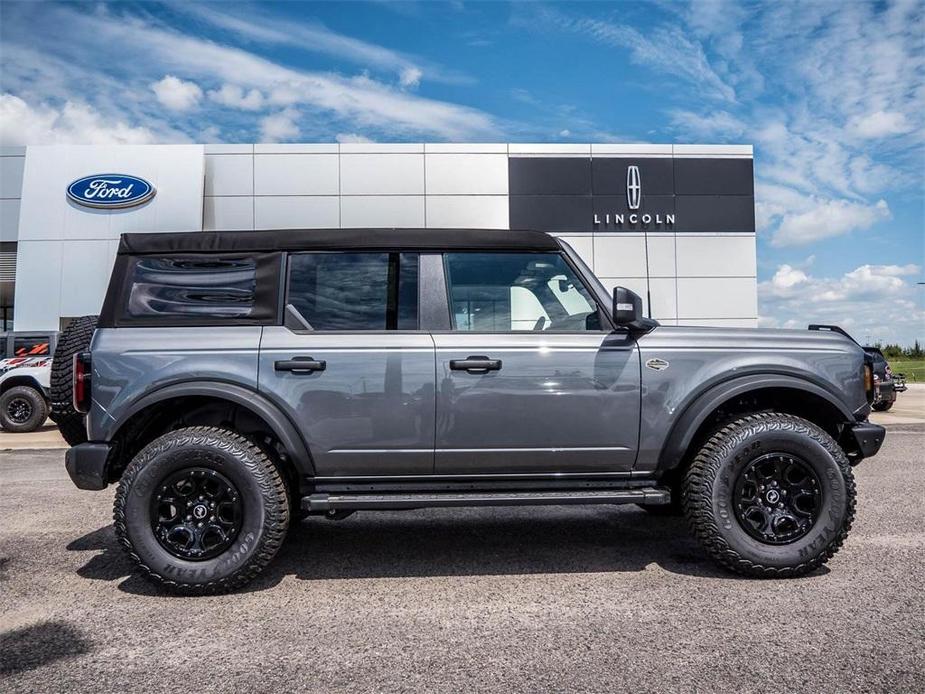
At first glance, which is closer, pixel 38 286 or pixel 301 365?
pixel 301 365

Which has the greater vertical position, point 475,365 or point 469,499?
point 475,365

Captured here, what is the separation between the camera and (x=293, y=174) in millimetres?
20812

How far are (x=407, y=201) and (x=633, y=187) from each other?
691cm

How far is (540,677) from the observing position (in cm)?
263

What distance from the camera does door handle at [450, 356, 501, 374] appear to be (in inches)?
151

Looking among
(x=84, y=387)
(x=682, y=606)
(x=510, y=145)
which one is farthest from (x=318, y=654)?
(x=510, y=145)

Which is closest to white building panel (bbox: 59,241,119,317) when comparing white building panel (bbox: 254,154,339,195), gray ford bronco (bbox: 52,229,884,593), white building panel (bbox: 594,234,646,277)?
white building panel (bbox: 254,154,339,195)

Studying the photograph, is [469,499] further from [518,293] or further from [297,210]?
[297,210]

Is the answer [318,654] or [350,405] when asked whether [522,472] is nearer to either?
[350,405]

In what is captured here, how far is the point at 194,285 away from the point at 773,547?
11.9 ft

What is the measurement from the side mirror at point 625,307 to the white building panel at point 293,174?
1808 centimetres

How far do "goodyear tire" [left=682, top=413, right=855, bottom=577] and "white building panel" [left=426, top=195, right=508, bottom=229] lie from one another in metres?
17.6

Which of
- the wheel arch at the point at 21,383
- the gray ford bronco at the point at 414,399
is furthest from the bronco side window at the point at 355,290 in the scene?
the wheel arch at the point at 21,383

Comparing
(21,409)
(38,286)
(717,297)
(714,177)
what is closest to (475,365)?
(21,409)
